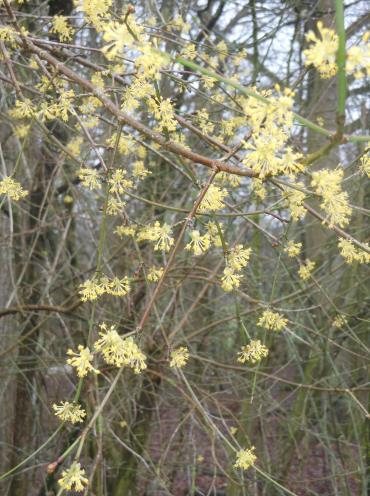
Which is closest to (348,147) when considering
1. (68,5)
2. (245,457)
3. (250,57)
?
(250,57)

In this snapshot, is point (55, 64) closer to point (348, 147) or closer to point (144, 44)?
point (144, 44)

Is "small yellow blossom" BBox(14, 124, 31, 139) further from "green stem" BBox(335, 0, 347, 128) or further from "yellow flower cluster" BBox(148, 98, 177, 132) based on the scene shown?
"green stem" BBox(335, 0, 347, 128)

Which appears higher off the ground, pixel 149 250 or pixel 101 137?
pixel 101 137

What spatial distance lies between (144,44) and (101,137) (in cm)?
381

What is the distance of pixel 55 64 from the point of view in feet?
6.00

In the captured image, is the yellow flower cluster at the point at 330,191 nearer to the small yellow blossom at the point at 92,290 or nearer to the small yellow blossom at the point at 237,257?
the small yellow blossom at the point at 237,257

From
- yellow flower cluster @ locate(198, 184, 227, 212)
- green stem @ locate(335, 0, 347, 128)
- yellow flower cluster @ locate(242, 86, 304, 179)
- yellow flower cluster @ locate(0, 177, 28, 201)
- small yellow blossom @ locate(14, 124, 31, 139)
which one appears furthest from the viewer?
small yellow blossom @ locate(14, 124, 31, 139)

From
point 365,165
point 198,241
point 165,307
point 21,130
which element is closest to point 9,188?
point 198,241

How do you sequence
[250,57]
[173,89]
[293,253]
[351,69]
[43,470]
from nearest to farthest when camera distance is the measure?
1. [351,69]
2. [293,253]
3. [43,470]
4. [173,89]
5. [250,57]

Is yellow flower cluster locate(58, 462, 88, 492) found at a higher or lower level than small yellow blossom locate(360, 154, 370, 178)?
lower

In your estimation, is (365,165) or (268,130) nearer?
(268,130)

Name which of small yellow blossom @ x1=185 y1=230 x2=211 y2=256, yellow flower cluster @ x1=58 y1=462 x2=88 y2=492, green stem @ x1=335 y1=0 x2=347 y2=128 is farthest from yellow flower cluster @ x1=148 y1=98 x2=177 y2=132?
yellow flower cluster @ x1=58 y1=462 x2=88 y2=492

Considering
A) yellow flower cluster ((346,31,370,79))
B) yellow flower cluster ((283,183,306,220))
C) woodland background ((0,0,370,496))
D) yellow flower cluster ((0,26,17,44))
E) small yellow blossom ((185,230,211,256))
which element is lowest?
woodland background ((0,0,370,496))

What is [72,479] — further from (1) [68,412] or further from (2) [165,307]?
(2) [165,307]
